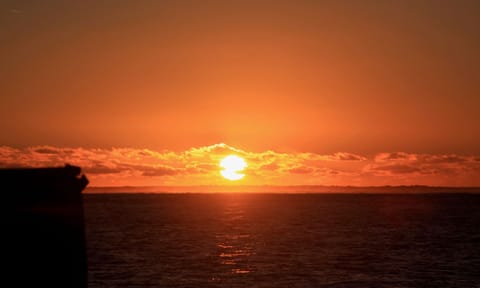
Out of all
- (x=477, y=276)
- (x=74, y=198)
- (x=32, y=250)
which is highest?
(x=74, y=198)

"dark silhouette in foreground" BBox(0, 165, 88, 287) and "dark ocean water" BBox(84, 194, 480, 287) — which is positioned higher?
"dark silhouette in foreground" BBox(0, 165, 88, 287)

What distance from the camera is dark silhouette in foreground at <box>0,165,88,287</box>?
1259cm

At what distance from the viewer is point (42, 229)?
42.0ft

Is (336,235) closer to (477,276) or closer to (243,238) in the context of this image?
(243,238)

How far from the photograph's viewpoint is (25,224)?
12.7 metres

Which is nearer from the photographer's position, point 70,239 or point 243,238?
point 70,239

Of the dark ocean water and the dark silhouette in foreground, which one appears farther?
the dark ocean water

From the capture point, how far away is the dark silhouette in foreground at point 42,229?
1259 centimetres

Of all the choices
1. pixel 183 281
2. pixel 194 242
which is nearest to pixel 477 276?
pixel 183 281

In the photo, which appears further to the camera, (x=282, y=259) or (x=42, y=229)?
(x=282, y=259)

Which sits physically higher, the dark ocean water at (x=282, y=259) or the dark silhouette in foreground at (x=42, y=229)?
the dark silhouette in foreground at (x=42, y=229)

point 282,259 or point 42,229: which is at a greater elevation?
point 42,229

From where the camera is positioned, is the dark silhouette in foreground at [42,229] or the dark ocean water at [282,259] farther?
the dark ocean water at [282,259]

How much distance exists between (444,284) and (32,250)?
40992 mm
